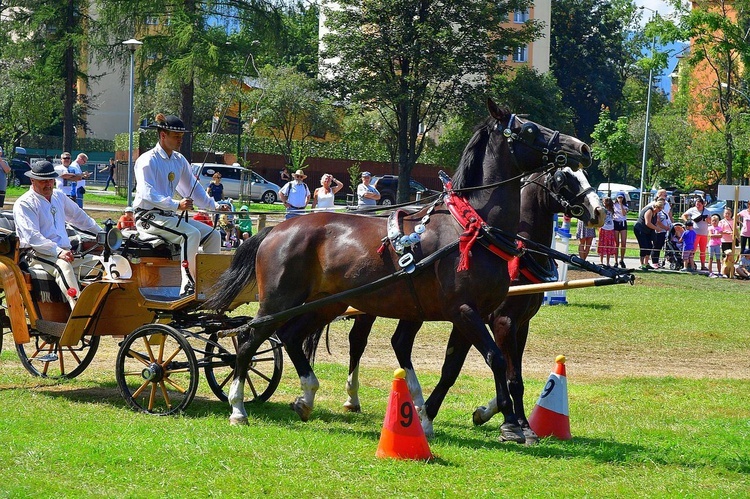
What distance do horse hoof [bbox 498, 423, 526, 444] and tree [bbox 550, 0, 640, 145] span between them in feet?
225

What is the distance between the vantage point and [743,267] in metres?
24.4

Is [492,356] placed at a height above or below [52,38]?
below

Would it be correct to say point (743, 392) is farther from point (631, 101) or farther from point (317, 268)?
point (631, 101)

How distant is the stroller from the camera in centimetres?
2531

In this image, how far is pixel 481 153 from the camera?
8.26 m

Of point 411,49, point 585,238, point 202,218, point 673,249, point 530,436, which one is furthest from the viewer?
point 411,49

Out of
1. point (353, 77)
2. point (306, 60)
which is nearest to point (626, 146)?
point (353, 77)

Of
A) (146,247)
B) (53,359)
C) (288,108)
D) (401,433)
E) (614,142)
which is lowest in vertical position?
(53,359)

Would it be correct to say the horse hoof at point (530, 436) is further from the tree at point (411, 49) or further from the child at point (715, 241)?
the tree at point (411, 49)

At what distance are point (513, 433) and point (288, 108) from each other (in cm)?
4486

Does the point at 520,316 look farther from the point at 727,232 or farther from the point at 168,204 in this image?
the point at 727,232

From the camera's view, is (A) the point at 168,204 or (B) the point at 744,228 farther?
(B) the point at 744,228

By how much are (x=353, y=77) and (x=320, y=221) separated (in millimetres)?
29445

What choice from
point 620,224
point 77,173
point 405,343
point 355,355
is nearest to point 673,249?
point 620,224
